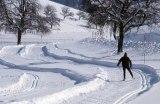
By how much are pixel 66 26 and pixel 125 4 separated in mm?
103293

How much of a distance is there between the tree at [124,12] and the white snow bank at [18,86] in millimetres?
12873

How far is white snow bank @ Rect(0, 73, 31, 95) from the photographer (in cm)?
2593

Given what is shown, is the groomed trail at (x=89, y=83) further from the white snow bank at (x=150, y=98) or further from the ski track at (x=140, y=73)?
the white snow bank at (x=150, y=98)

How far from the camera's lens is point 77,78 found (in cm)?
3119

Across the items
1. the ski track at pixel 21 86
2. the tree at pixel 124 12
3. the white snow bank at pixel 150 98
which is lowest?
the ski track at pixel 21 86

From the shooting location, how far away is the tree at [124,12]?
43.1m

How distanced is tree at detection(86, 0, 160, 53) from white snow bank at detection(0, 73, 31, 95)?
12.9 m

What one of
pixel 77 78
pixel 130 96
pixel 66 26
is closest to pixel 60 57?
pixel 77 78

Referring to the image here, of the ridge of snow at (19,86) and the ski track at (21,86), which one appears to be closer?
the ski track at (21,86)

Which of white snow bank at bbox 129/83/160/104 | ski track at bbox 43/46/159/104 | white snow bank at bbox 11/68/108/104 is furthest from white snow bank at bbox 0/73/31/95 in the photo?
white snow bank at bbox 129/83/160/104

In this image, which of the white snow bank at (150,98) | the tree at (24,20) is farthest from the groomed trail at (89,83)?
the tree at (24,20)

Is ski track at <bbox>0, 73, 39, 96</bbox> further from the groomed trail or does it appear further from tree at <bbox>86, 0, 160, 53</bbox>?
tree at <bbox>86, 0, 160, 53</bbox>

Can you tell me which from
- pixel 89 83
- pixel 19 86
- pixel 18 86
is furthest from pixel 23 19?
pixel 89 83

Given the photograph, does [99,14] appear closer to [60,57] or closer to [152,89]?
[60,57]
